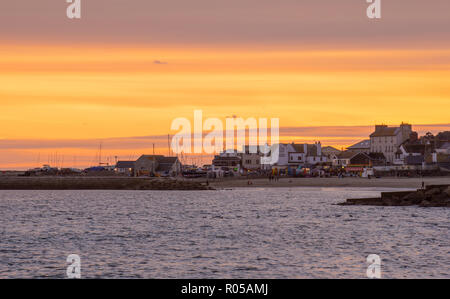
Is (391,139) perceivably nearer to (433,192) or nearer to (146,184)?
(146,184)

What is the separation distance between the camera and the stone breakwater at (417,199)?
65.1 m

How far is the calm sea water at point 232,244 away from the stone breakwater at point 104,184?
64.7 m

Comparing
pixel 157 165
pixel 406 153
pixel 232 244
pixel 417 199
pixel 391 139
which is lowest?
pixel 232 244

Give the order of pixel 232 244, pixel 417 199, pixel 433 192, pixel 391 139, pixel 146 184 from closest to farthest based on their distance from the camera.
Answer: pixel 232 244 → pixel 417 199 → pixel 433 192 → pixel 146 184 → pixel 391 139

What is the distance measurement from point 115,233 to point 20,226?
11.5 metres

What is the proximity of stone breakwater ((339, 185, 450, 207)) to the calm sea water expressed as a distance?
4765 mm

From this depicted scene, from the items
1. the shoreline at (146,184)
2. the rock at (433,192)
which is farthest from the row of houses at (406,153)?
the rock at (433,192)

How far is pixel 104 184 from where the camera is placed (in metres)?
132

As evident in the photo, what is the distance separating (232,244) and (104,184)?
3856 inches

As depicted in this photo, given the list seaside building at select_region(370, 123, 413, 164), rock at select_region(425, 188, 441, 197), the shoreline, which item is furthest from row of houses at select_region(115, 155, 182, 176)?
rock at select_region(425, 188, 441, 197)

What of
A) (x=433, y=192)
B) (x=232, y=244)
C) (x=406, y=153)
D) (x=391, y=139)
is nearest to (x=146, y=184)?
(x=433, y=192)

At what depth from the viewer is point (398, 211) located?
61.1m

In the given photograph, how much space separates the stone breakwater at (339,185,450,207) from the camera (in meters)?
65.1
